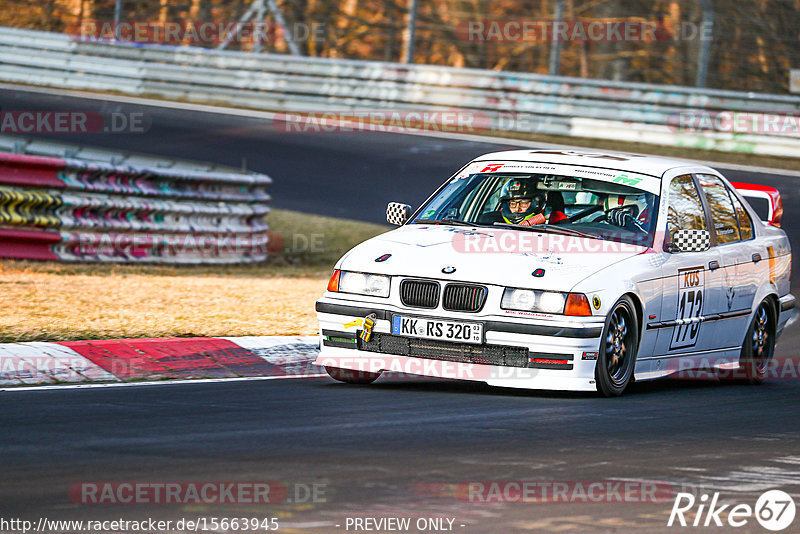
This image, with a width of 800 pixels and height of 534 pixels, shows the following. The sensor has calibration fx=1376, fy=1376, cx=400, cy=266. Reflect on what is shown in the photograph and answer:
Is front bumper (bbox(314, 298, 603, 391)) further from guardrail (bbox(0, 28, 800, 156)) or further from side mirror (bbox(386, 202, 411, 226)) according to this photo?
guardrail (bbox(0, 28, 800, 156))

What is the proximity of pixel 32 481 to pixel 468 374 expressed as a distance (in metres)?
3.09

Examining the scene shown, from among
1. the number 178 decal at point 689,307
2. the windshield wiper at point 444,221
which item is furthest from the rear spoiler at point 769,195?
the windshield wiper at point 444,221

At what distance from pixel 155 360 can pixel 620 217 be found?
10.1 ft

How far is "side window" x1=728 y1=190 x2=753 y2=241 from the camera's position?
9875 millimetres

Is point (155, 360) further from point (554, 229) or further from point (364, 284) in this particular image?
point (554, 229)

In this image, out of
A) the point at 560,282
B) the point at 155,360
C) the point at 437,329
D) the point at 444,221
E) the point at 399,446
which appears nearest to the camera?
the point at 399,446

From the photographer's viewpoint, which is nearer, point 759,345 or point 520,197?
point 520,197

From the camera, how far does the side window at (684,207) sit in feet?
29.3

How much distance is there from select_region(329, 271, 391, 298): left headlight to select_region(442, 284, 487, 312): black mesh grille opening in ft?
1.24

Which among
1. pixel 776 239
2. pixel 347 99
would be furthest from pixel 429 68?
pixel 776 239

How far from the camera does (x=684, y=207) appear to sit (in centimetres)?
916

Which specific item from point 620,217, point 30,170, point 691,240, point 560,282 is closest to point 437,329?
point 560,282

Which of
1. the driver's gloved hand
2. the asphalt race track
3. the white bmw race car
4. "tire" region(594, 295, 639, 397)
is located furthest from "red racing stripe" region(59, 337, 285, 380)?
the driver's gloved hand

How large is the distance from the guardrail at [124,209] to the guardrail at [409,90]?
Answer: 8.37 metres
